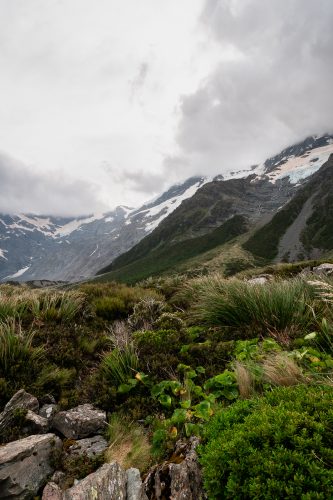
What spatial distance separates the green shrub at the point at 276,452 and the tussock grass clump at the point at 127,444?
3.37 feet

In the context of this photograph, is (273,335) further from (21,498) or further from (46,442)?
(21,498)

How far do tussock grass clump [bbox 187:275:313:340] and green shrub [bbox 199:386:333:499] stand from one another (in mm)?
3595

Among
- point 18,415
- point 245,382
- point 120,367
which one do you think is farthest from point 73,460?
point 245,382

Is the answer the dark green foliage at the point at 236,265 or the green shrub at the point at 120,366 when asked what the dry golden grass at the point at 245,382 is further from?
the dark green foliage at the point at 236,265

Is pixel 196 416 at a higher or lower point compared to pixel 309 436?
lower

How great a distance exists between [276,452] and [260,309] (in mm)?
5159

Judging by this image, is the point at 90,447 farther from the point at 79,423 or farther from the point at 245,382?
the point at 245,382

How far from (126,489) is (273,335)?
417cm

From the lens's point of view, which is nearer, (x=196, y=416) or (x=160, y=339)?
(x=196, y=416)

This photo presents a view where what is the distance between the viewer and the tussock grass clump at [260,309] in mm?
7039

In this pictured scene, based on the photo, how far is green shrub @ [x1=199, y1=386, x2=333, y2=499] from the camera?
2.28 metres

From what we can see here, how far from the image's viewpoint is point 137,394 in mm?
5352

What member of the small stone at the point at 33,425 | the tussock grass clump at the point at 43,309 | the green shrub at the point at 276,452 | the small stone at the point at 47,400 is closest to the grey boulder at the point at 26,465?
the small stone at the point at 33,425

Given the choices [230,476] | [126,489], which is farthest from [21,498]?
[230,476]
